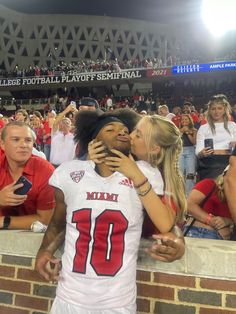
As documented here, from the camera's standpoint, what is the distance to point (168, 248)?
2.07 meters

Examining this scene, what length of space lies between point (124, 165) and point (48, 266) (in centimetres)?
70

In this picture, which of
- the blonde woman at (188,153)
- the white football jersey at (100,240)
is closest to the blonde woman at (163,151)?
the white football jersey at (100,240)

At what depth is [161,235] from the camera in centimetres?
200

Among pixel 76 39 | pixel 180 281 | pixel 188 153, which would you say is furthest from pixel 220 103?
pixel 76 39

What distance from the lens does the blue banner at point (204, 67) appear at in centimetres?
2619

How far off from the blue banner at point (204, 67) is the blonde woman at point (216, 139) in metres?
22.0

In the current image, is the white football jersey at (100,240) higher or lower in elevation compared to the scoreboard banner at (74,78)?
lower

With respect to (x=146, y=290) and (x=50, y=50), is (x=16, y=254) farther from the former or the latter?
(x=50, y=50)

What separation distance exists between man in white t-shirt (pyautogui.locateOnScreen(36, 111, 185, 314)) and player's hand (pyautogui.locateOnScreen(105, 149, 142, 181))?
80 mm

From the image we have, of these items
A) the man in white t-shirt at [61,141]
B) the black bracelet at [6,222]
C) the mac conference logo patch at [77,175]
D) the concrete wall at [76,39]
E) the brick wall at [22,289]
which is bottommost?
the brick wall at [22,289]

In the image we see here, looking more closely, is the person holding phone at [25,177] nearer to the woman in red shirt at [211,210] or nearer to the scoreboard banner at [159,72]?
the woman in red shirt at [211,210]

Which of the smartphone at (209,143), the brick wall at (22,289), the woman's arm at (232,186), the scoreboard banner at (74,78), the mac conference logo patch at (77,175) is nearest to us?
the mac conference logo patch at (77,175)

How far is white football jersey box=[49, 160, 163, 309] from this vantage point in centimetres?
198

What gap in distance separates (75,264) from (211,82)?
31030mm
